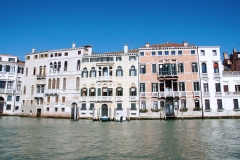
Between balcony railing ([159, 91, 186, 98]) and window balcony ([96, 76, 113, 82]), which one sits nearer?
balcony railing ([159, 91, 186, 98])

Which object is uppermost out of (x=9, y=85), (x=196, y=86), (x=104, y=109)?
(x=9, y=85)

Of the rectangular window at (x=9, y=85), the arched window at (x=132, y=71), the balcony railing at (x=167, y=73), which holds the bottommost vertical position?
the rectangular window at (x=9, y=85)

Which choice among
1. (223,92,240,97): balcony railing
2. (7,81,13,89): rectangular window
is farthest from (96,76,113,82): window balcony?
(7,81,13,89): rectangular window

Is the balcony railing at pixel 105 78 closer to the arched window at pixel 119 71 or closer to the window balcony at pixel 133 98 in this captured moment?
the arched window at pixel 119 71

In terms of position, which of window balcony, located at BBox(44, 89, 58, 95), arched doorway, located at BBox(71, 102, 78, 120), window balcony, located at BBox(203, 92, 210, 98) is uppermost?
window balcony, located at BBox(44, 89, 58, 95)

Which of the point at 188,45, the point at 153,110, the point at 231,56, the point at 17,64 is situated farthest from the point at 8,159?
the point at 231,56

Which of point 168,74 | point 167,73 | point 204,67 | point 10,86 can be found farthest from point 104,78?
point 10,86

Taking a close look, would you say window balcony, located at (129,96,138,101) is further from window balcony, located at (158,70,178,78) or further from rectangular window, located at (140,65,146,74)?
window balcony, located at (158,70,178,78)

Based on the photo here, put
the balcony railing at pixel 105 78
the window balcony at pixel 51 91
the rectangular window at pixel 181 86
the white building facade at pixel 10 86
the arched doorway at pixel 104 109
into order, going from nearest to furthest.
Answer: the rectangular window at pixel 181 86 → the arched doorway at pixel 104 109 → the balcony railing at pixel 105 78 → the window balcony at pixel 51 91 → the white building facade at pixel 10 86

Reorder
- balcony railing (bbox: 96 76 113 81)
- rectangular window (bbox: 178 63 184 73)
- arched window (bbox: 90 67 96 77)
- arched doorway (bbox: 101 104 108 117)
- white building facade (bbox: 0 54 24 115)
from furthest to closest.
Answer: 1. white building facade (bbox: 0 54 24 115)
2. arched window (bbox: 90 67 96 77)
3. balcony railing (bbox: 96 76 113 81)
4. arched doorway (bbox: 101 104 108 117)
5. rectangular window (bbox: 178 63 184 73)

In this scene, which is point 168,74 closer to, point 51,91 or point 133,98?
point 133,98

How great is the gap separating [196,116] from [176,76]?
603cm

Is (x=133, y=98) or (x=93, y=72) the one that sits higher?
(x=93, y=72)

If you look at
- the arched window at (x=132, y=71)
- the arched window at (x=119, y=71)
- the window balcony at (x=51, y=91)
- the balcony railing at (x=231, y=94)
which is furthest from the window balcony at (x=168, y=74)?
the window balcony at (x=51, y=91)
